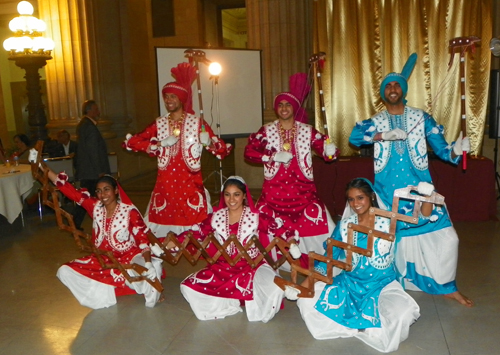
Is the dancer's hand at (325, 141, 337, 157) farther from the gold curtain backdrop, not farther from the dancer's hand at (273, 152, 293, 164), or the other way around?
the gold curtain backdrop

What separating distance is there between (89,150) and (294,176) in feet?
7.85

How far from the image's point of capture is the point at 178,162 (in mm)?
4230

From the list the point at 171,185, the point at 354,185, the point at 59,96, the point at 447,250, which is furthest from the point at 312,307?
the point at 59,96

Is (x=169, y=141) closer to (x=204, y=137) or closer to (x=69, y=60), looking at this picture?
(x=204, y=137)

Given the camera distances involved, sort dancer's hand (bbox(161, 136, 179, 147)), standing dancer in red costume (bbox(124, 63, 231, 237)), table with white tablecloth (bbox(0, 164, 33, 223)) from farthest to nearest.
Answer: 1. table with white tablecloth (bbox(0, 164, 33, 223))
2. standing dancer in red costume (bbox(124, 63, 231, 237))
3. dancer's hand (bbox(161, 136, 179, 147))

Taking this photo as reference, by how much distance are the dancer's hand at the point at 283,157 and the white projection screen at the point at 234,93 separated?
102 inches

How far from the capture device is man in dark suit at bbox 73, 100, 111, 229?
206 inches

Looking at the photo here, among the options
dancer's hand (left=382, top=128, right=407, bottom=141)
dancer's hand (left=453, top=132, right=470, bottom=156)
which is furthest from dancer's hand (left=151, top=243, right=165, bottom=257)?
dancer's hand (left=453, top=132, right=470, bottom=156)

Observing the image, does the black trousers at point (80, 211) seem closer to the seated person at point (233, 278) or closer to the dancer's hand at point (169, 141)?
the dancer's hand at point (169, 141)

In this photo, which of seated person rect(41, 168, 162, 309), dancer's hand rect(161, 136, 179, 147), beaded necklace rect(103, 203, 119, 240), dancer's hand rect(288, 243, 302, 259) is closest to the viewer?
dancer's hand rect(288, 243, 302, 259)

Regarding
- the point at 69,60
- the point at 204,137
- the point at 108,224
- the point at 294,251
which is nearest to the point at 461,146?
the point at 294,251

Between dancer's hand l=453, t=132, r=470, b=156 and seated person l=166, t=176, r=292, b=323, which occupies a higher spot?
dancer's hand l=453, t=132, r=470, b=156

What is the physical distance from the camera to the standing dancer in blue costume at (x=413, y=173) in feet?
11.0

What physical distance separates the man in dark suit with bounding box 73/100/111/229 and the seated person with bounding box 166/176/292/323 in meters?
2.29
